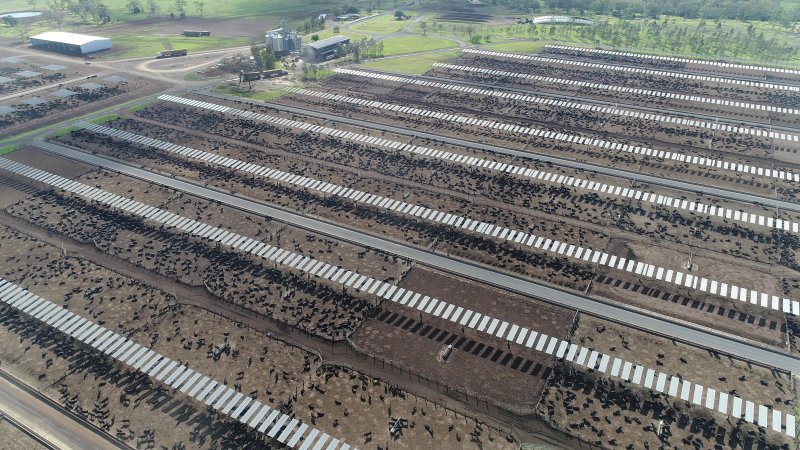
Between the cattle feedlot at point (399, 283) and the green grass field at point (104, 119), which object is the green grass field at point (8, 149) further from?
the green grass field at point (104, 119)

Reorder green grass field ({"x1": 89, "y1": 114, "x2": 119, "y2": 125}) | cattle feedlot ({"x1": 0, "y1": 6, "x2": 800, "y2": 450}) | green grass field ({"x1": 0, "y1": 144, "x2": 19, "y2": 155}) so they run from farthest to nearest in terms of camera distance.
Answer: green grass field ({"x1": 89, "y1": 114, "x2": 119, "y2": 125}) → green grass field ({"x1": 0, "y1": 144, "x2": 19, "y2": 155}) → cattle feedlot ({"x1": 0, "y1": 6, "x2": 800, "y2": 450})

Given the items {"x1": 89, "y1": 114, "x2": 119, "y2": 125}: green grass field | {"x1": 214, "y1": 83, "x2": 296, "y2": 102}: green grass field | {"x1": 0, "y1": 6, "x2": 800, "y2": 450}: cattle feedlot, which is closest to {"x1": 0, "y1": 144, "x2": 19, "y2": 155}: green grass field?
{"x1": 0, "y1": 6, "x2": 800, "y2": 450}: cattle feedlot

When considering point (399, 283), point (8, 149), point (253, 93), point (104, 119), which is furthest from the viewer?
point (253, 93)

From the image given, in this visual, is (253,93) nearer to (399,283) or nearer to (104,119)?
(104,119)

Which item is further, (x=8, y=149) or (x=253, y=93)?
(x=253, y=93)

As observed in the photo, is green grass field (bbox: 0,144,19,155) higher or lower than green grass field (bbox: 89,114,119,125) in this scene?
lower

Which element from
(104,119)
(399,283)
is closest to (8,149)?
(104,119)

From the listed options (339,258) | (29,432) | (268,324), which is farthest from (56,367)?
(339,258)

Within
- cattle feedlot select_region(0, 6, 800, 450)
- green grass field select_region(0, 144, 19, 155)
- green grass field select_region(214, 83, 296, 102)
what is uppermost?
green grass field select_region(214, 83, 296, 102)

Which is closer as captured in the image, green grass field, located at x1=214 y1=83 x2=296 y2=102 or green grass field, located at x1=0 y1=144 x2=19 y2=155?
green grass field, located at x1=0 y1=144 x2=19 y2=155

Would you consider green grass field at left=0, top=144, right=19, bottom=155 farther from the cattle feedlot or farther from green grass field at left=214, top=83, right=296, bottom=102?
green grass field at left=214, top=83, right=296, bottom=102

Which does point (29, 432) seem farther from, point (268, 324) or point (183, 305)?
point (268, 324)
